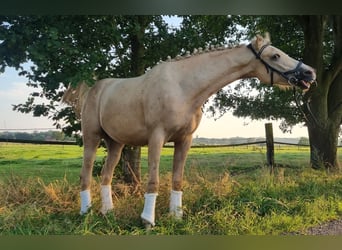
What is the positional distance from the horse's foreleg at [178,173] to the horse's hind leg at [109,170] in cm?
37

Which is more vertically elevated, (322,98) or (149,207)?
(322,98)

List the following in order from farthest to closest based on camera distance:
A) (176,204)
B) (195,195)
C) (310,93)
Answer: (310,93), (195,195), (176,204)

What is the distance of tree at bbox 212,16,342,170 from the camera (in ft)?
8.97

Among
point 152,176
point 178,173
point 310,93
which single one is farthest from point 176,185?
point 310,93

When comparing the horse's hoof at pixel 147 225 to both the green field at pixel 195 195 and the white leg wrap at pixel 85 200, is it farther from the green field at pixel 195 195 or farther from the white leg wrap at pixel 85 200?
the white leg wrap at pixel 85 200

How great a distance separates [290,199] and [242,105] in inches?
26.9

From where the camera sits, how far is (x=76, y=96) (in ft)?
8.67

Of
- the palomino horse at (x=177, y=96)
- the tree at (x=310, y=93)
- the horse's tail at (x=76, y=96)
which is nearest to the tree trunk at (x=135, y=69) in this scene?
the palomino horse at (x=177, y=96)

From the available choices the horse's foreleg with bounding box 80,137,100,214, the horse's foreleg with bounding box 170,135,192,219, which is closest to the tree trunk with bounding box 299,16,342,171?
the horse's foreleg with bounding box 170,135,192,219

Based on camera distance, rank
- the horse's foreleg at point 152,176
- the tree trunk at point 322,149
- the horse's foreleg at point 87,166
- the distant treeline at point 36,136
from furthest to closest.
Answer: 1. the tree trunk at point 322,149
2. the distant treeline at point 36,136
3. the horse's foreleg at point 87,166
4. the horse's foreleg at point 152,176

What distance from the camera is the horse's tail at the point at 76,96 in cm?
261

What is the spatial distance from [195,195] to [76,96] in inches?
38.9

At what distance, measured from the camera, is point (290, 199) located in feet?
8.63

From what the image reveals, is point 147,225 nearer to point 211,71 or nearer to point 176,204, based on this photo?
point 176,204
